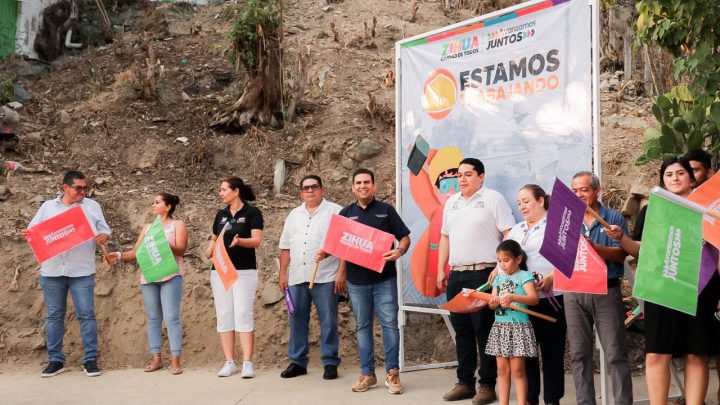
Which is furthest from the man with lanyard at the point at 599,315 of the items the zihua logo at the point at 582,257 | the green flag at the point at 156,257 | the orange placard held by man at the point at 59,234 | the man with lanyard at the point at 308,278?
the orange placard held by man at the point at 59,234

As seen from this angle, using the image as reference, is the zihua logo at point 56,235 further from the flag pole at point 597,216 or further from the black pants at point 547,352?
the flag pole at point 597,216

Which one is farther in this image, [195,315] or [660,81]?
[660,81]

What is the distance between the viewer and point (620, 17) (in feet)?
42.0

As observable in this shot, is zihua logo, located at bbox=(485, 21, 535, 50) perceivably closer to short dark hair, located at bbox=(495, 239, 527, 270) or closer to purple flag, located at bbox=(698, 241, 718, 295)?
short dark hair, located at bbox=(495, 239, 527, 270)

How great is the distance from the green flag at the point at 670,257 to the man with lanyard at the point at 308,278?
118 inches

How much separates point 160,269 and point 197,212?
8.85ft

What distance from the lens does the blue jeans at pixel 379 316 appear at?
22.8 ft

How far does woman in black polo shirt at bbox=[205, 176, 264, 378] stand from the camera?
24.8ft

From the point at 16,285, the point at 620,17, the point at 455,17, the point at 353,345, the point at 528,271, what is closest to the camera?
the point at 528,271

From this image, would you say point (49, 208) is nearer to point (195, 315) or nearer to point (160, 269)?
point (160, 269)

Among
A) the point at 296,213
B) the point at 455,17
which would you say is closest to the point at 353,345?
the point at 296,213

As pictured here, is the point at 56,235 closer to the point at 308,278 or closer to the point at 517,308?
the point at 308,278

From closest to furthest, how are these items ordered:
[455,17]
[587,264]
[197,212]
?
1. [587,264]
2. [197,212]
3. [455,17]

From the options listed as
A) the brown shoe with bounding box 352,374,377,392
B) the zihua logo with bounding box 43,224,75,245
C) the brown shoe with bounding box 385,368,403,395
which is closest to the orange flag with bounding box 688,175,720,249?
the brown shoe with bounding box 385,368,403,395
